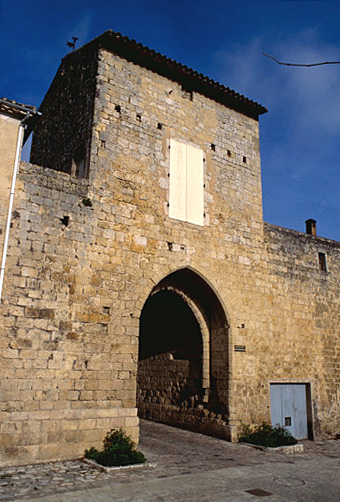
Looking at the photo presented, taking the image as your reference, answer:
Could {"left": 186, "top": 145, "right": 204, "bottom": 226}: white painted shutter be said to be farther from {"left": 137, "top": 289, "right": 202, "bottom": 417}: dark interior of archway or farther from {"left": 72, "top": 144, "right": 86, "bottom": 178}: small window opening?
{"left": 72, "top": 144, "right": 86, "bottom": 178}: small window opening

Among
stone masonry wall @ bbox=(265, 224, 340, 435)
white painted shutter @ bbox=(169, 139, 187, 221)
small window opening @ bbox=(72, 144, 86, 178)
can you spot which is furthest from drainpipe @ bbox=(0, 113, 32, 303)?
stone masonry wall @ bbox=(265, 224, 340, 435)

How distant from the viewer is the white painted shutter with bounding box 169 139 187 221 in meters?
9.51

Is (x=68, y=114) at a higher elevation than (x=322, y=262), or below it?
higher

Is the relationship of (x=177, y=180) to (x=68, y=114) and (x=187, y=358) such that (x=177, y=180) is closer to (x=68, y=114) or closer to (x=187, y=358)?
(x=68, y=114)

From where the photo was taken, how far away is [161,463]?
7.08 metres

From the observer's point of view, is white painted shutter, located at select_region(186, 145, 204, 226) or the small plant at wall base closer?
the small plant at wall base

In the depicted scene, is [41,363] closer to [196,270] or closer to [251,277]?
[196,270]

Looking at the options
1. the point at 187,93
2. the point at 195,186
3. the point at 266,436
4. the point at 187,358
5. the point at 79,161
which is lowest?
the point at 266,436

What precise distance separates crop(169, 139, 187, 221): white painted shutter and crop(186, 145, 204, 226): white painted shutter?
0.13 m

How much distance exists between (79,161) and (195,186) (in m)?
2.69

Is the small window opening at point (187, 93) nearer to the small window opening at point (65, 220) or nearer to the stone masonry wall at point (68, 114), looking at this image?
the stone masonry wall at point (68, 114)

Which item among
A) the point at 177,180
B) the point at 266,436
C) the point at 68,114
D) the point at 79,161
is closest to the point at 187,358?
the point at 266,436

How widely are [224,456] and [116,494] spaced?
3160mm

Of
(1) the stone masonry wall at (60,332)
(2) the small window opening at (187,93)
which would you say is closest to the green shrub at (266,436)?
(1) the stone masonry wall at (60,332)
